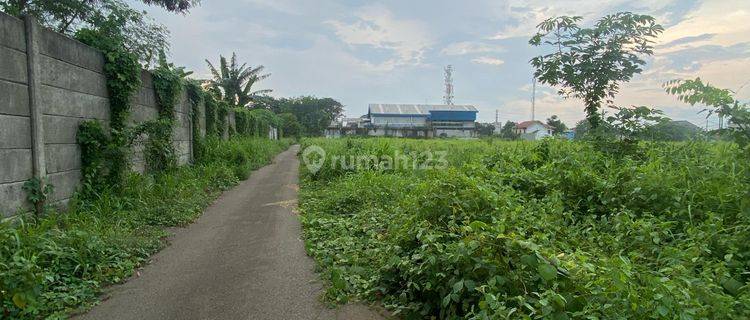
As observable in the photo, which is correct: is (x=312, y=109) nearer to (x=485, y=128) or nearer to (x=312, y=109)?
(x=312, y=109)

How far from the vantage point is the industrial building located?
167ft

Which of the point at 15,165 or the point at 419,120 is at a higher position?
the point at 419,120

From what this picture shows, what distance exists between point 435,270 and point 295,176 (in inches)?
398

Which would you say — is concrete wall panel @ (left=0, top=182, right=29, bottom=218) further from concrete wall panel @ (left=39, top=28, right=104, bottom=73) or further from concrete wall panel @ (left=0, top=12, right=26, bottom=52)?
concrete wall panel @ (left=39, top=28, right=104, bottom=73)

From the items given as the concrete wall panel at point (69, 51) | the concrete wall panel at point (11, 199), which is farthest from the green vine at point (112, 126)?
the concrete wall panel at point (11, 199)

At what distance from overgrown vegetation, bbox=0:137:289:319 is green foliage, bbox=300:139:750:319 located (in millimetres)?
2053

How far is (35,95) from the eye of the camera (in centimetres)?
461

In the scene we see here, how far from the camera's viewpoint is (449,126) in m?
56.4

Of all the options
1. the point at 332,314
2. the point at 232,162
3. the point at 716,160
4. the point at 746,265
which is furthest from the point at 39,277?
the point at 232,162

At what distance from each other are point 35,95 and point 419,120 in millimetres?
60642

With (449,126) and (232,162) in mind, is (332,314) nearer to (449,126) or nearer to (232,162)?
(232,162)

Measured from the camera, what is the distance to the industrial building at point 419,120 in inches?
2008

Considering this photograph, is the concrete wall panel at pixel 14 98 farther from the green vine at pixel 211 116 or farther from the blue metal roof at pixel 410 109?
the blue metal roof at pixel 410 109

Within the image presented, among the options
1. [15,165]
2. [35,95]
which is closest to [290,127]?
[35,95]
